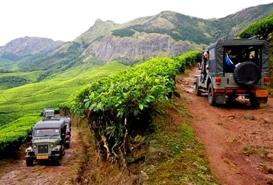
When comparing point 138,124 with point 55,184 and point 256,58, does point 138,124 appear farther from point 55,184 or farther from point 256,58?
point 55,184

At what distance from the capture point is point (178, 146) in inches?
304

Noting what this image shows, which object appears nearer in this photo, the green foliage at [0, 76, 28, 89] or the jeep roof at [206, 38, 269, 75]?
the jeep roof at [206, 38, 269, 75]

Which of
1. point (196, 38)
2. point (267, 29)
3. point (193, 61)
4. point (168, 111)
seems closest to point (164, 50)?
point (196, 38)

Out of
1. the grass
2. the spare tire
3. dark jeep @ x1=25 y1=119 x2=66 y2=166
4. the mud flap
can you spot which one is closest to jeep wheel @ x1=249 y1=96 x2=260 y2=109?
the spare tire

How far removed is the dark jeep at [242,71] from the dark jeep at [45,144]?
9.42 metres

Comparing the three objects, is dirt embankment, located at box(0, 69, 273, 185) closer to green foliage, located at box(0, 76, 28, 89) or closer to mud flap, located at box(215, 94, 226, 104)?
mud flap, located at box(215, 94, 226, 104)

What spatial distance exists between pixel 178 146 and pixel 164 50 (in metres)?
175

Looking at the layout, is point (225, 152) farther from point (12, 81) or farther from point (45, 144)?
point (12, 81)

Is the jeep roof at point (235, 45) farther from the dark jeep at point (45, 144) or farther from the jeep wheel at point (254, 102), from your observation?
the dark jeep at point (45, 144)

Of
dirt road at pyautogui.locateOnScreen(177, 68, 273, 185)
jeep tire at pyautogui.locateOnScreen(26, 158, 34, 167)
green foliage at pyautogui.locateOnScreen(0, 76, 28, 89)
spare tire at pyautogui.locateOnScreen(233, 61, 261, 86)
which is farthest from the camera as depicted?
green foliage at pyautogui.locateOnScreen(0, 76, 28, 89)

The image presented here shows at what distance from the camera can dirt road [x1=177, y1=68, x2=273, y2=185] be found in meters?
6.95

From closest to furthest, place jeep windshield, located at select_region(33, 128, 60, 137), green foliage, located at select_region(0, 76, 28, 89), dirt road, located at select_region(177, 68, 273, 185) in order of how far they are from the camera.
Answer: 1. dirt road, located at select_region(177, 68, 273, 185)
2. jeep windshield, located at select_region(33, 128, 60, 137)
3. green foliage, located at select_region(0, 76, 28, 89)

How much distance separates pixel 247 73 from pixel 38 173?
1136 centimetres

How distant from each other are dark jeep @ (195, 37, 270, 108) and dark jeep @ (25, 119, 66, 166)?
9415mm
